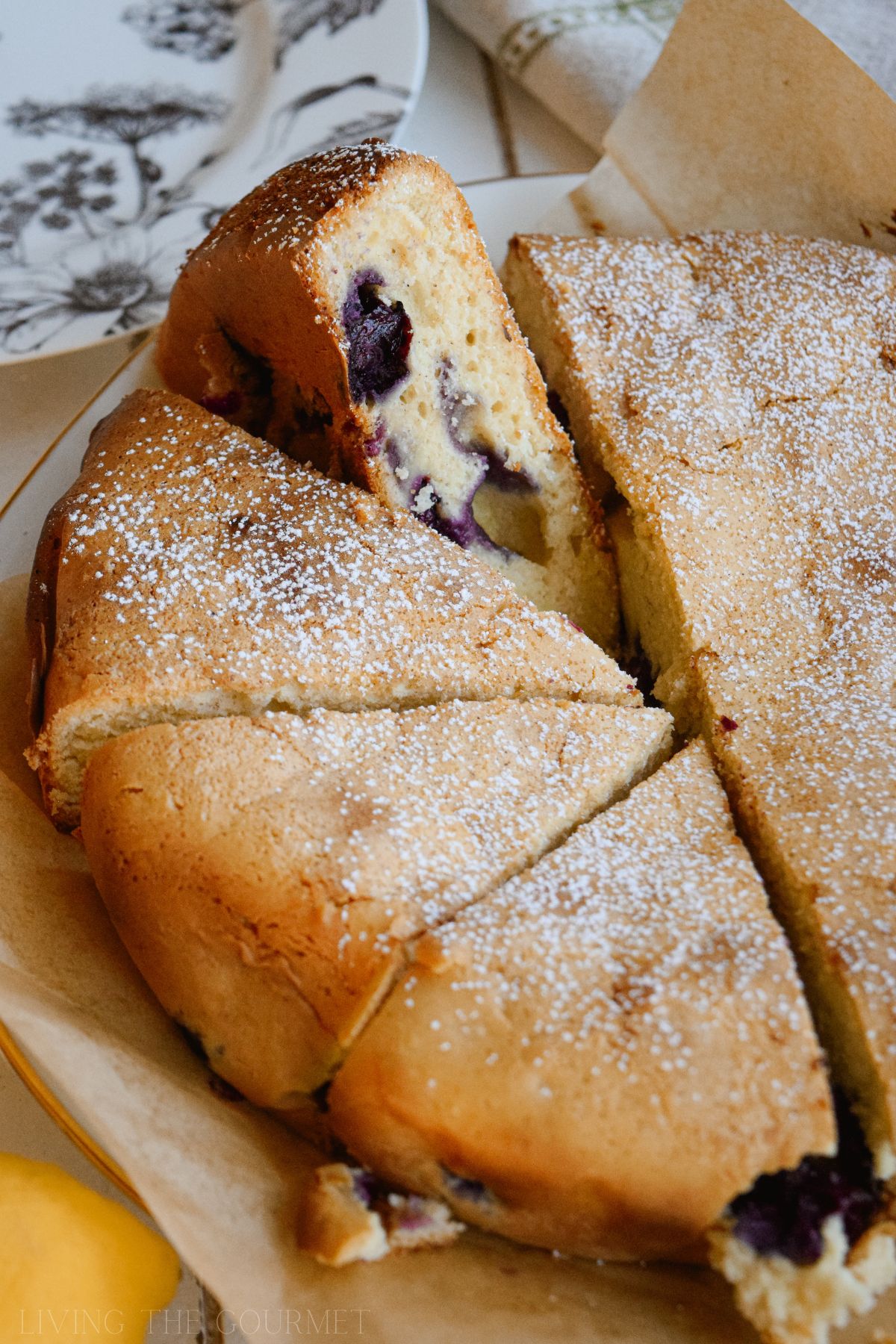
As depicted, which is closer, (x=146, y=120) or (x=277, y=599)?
(x=277, y=599)

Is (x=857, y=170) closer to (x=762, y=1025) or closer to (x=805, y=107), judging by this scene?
(x=805, y=107)

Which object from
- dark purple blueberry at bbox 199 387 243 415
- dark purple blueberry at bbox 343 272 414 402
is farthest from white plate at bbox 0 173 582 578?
dark purple blueberry at bbox 343 272 414 402

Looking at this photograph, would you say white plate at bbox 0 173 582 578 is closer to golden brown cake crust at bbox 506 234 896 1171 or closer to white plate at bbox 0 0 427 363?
white plate at bbox 0 0 427 363

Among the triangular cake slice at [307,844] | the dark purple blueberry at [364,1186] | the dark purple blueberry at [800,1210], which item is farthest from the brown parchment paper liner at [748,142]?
the dark purple blueberry at [364,1186]

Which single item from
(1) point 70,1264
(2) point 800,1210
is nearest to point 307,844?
(1) point 70,1264

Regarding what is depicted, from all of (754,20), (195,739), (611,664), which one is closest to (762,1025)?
(611,664)

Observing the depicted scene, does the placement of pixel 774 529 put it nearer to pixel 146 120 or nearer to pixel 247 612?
pixel 247 612

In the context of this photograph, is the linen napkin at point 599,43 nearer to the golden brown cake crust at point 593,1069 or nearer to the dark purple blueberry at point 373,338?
the dark purple blueberry at point 373,338
